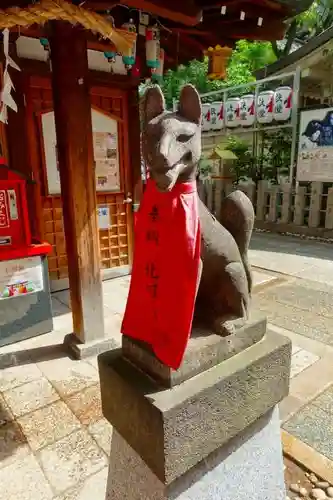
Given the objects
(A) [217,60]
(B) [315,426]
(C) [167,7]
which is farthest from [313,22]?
(B) [315,426]

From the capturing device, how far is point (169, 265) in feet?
4.18

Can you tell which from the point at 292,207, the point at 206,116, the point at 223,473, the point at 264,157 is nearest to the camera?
the point at 223,473

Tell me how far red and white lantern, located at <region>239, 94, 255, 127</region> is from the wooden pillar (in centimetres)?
855

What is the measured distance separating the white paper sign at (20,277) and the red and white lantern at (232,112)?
30.3 feet

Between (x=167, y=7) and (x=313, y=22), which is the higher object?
(x=313, y=22)

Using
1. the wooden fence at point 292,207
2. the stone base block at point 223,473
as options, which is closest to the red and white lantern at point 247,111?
the wooden fence at point 292,207

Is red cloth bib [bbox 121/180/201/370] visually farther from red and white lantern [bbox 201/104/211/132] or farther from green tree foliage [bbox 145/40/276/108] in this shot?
green tree foliage [bbox 145/40/276/108]

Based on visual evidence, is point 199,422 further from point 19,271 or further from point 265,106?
point 265,106

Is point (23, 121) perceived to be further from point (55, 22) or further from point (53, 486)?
point (53, 486)

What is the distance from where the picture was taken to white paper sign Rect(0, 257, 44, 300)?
3.49 meters

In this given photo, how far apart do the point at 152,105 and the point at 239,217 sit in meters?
0.62

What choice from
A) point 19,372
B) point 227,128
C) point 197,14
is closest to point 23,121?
point 197,14

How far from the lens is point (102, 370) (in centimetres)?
158

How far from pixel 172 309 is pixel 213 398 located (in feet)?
1.35
